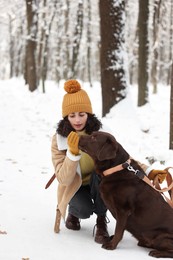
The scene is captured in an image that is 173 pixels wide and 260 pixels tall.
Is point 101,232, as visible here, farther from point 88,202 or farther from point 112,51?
point 112,51

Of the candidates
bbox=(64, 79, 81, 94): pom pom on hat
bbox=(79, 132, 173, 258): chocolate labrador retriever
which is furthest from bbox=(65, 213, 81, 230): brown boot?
bbox=(64, 79, 81, 94): pom pom on hat

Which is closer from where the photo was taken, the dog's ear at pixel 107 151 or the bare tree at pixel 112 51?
the dog's ear at pixel 107 151

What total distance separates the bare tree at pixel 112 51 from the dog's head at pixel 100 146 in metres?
6.76

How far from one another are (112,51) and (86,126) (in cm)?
637

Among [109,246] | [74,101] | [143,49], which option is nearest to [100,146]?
[74,101]

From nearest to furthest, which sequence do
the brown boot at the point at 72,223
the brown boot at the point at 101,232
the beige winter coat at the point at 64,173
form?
the beige winter coat at the point at 64,173 → the brown boot at the point at 101,232 → the brown boot at the point at 72,223

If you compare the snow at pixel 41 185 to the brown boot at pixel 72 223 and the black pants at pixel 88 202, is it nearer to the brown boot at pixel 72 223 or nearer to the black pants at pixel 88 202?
the brown boot at pixel 72 223

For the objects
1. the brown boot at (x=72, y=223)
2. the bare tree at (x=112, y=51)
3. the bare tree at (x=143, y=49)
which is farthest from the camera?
the bare tree at (x=143, y=49)

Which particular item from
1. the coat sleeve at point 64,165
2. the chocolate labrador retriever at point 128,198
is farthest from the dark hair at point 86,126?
the chocolate labrador retriever at point 128,198

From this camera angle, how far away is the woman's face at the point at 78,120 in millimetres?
4023

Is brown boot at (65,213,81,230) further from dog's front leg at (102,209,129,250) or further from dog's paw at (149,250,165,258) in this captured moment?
dog's paw at (149,250,165,258)

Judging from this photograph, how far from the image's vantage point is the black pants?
409 centimetres

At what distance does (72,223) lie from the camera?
14.2ft

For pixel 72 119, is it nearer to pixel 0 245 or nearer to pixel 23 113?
pixel 0 245
